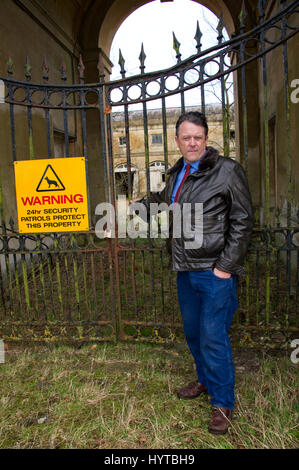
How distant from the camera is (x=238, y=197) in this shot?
7.82 ft

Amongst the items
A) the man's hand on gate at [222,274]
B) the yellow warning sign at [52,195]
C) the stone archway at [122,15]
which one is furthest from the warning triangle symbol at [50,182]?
the stone archway at [122,15]

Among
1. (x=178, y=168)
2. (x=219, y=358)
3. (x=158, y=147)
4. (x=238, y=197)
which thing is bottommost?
(x=219, y=358)

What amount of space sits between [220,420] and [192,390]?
454mm

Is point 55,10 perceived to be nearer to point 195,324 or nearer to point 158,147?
point 195,324

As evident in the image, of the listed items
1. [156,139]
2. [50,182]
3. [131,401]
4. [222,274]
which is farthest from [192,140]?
[156,139]

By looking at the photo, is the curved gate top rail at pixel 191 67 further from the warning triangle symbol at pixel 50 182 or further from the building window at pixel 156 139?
the building window at pixel 156 139

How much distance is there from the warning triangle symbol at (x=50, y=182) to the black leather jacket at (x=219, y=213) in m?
1.66

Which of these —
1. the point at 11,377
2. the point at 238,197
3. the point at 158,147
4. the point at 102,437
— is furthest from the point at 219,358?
the point at 158,147

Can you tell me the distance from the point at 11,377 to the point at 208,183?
2676mm

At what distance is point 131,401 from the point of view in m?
2.83

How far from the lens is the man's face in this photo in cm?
251

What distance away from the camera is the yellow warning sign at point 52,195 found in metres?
3.63

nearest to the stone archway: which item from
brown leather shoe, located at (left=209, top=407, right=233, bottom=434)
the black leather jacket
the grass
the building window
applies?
the black leather jacket

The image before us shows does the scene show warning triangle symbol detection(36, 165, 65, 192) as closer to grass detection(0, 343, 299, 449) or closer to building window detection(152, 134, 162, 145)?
grass detection(0, 343, 299, 449)
